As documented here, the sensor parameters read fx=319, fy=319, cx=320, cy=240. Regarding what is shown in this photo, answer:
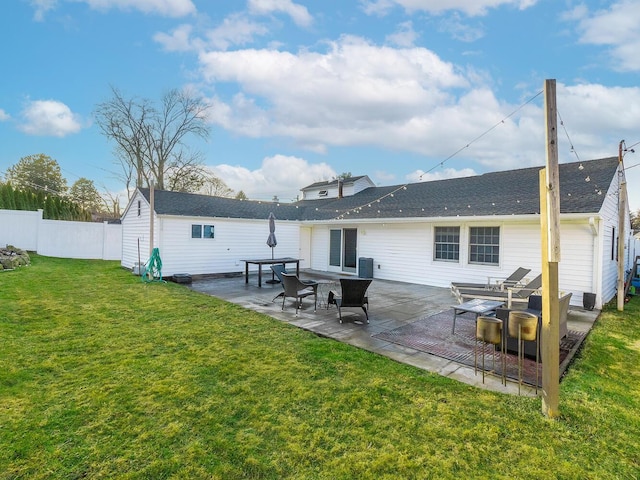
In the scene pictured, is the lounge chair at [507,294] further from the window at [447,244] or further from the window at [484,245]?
the window at [447,244]

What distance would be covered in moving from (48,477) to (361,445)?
2.17 meters

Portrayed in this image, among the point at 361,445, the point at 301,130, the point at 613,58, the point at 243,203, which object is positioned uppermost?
the point at 301,130

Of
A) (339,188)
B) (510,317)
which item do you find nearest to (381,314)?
(510,317)

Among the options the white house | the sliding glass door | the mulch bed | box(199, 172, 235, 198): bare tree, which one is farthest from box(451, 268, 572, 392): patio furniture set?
box(199, 172, 235, 198): bare tree

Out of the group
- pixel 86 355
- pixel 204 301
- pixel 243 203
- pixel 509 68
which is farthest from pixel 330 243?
pixel 86 355

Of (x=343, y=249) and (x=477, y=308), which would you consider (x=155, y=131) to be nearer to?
(x=343, y=249)

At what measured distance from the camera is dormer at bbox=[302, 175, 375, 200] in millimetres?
17703

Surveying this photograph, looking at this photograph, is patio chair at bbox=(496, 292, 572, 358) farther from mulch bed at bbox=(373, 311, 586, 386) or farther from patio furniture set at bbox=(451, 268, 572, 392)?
mulch bed at bbox=(373, 311, 586, 386)

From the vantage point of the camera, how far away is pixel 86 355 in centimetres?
424

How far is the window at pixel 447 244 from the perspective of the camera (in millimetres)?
10320

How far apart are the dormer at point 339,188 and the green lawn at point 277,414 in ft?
44.3

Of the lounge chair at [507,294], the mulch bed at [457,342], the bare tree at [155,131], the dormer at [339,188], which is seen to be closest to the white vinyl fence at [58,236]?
the bare tree at [155,131]

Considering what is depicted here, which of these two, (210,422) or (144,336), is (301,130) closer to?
(144,336)

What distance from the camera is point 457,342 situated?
509 centimetres
